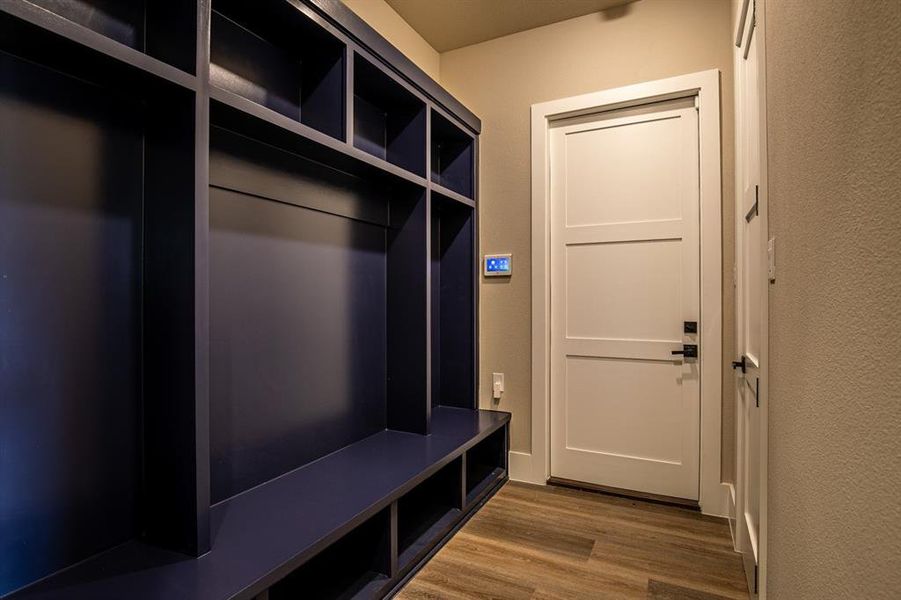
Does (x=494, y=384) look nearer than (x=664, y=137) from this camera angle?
No

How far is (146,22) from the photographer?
143cm

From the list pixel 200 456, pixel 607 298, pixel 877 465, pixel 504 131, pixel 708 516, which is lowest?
pixel 708 516

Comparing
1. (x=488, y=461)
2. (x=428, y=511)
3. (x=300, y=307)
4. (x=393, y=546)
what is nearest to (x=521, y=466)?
(x=488, y=461)

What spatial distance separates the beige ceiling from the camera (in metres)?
2.79

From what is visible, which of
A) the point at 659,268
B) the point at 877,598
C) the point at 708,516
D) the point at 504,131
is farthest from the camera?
the point at 504,131

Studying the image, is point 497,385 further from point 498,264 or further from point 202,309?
point 202,309

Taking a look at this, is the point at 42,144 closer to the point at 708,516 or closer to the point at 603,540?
the point at 603,540

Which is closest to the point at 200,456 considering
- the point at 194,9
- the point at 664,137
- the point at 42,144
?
the point at 42,144

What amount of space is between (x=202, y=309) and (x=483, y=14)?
2.49 meters

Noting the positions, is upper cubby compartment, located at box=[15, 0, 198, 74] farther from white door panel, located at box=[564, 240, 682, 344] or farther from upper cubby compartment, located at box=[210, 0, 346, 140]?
white door panel, located at box=[564, 240, 682, 344]

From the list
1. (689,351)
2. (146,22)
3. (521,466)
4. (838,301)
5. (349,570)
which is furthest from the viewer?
(521,466)

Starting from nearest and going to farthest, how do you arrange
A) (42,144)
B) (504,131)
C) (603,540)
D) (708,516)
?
(42,144) < (603,540) < (708,516) < (504,131)

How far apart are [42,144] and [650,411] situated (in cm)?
287

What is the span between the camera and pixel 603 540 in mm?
2289
